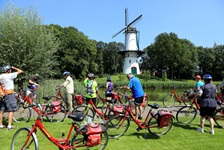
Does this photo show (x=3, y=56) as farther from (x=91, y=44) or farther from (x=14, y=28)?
(x=91, y=44)

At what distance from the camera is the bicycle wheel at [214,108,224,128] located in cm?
729

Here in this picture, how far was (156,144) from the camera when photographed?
5605mm

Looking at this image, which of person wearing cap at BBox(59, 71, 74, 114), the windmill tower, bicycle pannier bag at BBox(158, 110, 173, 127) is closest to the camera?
bicycle pannier bag at BBox(158, 110, 173, 127)

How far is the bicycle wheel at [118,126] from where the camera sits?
600cm

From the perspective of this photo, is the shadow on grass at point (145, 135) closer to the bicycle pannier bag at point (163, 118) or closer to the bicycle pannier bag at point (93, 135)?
the bicycle pannier bag at point (163, 118)

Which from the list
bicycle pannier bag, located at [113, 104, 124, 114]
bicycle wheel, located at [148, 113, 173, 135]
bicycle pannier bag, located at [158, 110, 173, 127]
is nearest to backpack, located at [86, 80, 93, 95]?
bicycle pannier bag, located at [113, 104, 124, 114]

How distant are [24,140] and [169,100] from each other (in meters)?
10.5

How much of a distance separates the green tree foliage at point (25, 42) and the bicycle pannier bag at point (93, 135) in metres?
14.8

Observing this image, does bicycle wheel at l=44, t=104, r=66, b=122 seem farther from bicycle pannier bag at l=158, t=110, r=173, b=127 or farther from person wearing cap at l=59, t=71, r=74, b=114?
bicycle pannier bag at l=158, t=110, r=173, b=127

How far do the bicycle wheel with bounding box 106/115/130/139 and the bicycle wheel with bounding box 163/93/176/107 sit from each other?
756cm

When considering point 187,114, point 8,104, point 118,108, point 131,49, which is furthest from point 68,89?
point 131,49

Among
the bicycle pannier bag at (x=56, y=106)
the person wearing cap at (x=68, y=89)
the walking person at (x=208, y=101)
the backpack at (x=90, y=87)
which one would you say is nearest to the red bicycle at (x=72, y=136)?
the bicycle pannier bag at (x=56, y=106)

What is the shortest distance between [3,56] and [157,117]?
15.9 metres

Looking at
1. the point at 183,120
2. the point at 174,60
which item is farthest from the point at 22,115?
the point at 174,60
